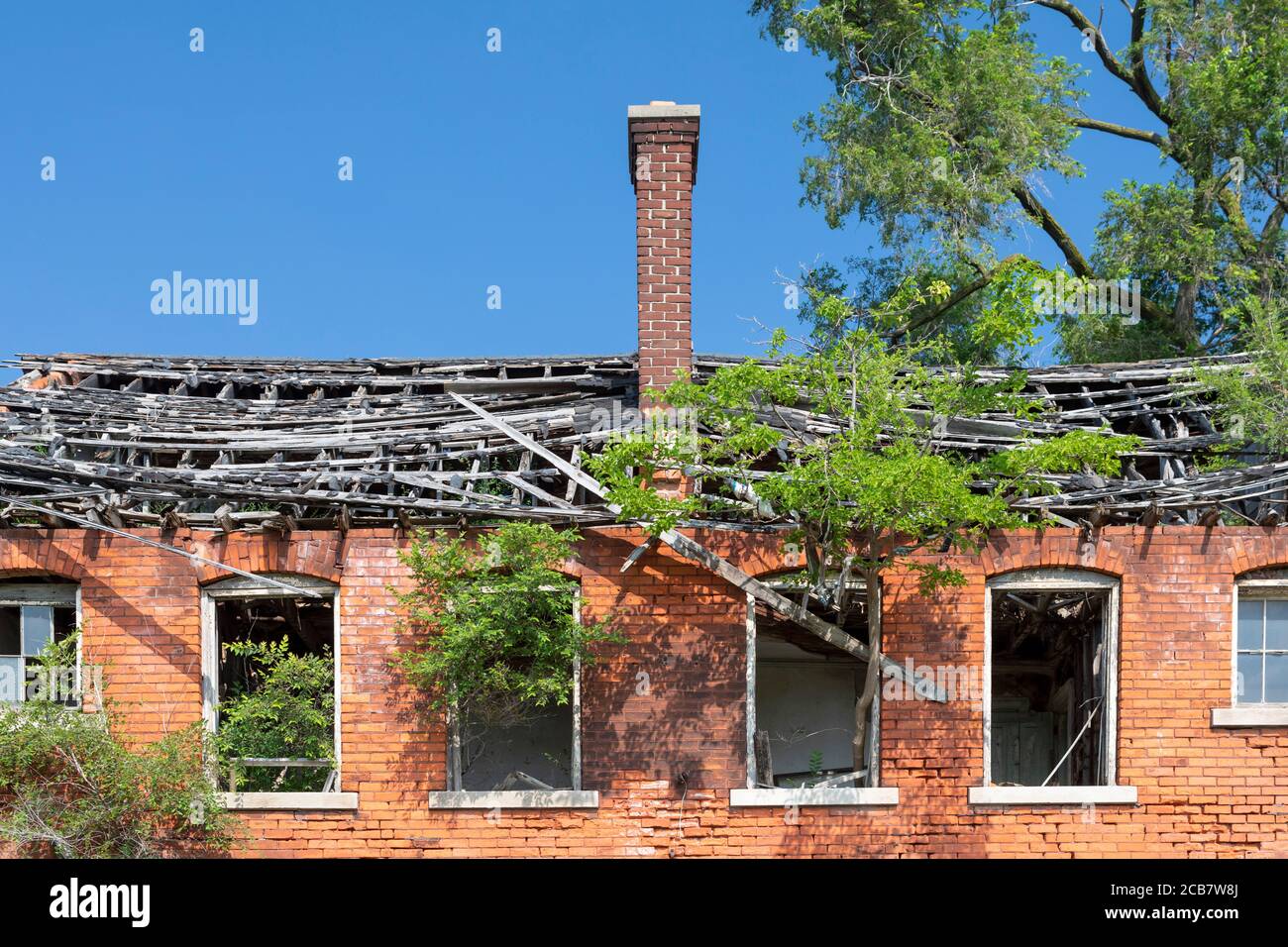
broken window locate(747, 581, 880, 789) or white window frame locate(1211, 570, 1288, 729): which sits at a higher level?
white window frame locate(1211, 570, 1288, 729)

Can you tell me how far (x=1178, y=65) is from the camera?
22.8m

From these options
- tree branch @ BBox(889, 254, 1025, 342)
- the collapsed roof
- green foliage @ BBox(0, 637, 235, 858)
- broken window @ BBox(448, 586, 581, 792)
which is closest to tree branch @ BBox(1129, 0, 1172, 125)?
tree branch @ BBox(889, 254, 1025, 342)

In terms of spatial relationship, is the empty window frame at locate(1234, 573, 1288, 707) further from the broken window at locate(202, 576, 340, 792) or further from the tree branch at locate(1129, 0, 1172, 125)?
the tree branch at locate(1129, 0, 1172, 125)

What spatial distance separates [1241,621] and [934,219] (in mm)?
10567

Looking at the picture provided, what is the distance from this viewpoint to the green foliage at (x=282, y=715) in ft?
37.0

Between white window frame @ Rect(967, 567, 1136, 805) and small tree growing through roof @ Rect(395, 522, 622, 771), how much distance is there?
A: 331 centimetres

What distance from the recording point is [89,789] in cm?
1073

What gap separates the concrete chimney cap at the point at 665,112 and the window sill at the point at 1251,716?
23.8ft

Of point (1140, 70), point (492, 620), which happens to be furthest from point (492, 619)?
point (1140, 70)

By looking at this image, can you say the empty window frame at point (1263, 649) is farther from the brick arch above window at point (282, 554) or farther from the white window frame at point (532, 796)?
the brick arch above window at point (282, 554)

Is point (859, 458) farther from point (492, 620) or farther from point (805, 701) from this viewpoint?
point (805, 701)

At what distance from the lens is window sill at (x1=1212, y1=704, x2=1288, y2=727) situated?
11211 millimetres

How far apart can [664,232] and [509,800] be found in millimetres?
5401

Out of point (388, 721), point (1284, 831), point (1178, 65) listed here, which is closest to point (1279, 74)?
point (1178, 65)
